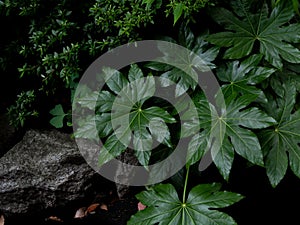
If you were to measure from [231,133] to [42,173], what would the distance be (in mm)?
1239

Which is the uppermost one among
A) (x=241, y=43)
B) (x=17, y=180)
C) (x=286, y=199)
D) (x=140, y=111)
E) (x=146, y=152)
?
(x=241, y=43)

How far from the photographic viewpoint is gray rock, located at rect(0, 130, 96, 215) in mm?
2980

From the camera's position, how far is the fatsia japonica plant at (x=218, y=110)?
2.45 meters

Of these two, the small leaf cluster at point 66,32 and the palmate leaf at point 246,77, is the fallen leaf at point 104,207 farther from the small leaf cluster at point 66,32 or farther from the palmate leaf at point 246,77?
the palmate leaf at point 246,77

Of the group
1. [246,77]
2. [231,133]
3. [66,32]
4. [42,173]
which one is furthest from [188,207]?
[66,32]

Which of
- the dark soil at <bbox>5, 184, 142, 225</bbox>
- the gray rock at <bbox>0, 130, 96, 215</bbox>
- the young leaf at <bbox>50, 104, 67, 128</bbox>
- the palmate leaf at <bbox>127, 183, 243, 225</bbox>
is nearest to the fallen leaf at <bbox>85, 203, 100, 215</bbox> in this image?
the dark soil at <bbox>5, 184, 142, 225</bbox>

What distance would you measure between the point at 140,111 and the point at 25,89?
109 centimetres

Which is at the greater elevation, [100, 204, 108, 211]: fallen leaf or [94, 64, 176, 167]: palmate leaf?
[94, 64, 176, 167]: palmate leaf

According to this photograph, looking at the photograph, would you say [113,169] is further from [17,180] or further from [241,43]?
[241,43]

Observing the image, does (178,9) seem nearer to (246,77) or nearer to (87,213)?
(246,77)

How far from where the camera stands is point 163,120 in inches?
98.0

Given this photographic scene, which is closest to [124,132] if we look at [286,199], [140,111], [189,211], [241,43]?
[140,111]

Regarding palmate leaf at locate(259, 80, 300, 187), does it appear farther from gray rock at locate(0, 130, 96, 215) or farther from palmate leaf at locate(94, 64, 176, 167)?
gray rock at locate(0, 130, 96, 215)

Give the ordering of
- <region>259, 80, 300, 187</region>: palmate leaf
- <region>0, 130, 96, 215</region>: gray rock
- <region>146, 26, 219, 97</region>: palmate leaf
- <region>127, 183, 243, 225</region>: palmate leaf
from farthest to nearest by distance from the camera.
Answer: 1. <region>0, 130, 96, 215</region>: gray rock
2. <region>146, 26, 219, 97</region>: palmate leaf
3. <region>259, 80, 300, 187</region>: palmate leaf
4. <region>127, 183, 243, 225</region>: palmate leaf
